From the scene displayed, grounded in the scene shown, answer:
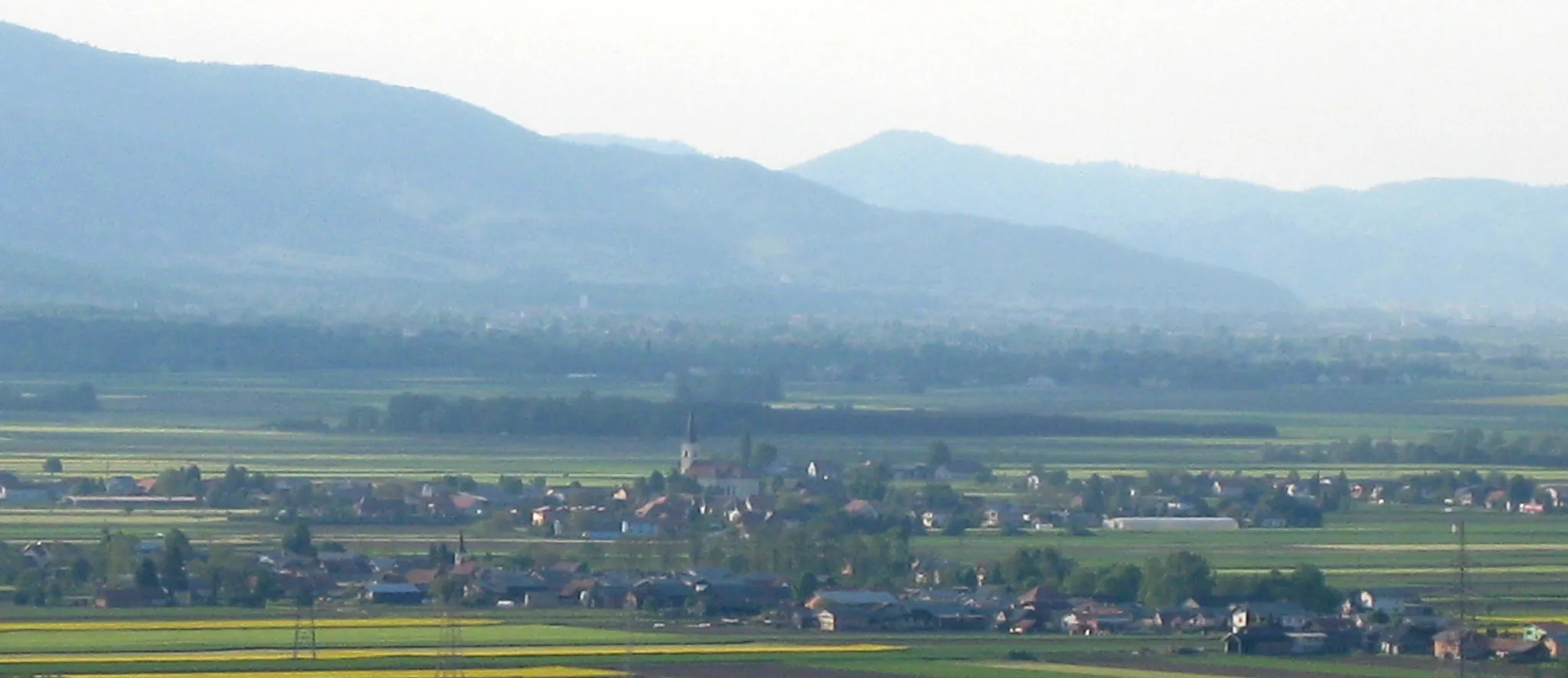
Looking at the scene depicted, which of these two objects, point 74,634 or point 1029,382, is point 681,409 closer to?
point 1029,382

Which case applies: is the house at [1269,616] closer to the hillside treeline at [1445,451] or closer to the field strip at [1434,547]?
the field strip at [1434,547]

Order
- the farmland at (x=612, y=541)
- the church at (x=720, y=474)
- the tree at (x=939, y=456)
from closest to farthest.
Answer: the farmland at (x=612, y=541) → the church at (x=720, y=474) → the tree at (x=939, y=456)

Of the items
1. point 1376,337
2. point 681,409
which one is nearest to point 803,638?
point 681,409

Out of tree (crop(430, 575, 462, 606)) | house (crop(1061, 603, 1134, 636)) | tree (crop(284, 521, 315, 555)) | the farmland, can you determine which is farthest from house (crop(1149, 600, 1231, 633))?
tree (crop(284, 521, 315, 555))

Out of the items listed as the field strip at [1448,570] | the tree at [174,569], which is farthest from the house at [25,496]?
the field strip at [1448,570]

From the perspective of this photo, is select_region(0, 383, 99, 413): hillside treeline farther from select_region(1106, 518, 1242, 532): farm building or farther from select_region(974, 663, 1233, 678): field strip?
select_region(974, 663, 1233, 678): field strip

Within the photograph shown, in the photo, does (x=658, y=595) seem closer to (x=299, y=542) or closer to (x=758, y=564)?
(x=758, y=564)
